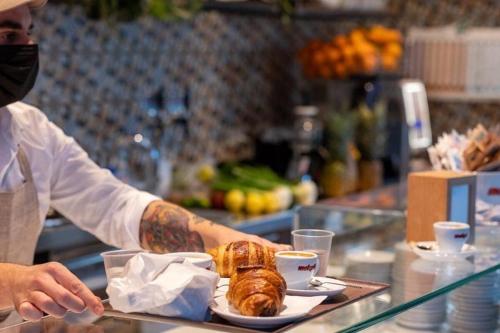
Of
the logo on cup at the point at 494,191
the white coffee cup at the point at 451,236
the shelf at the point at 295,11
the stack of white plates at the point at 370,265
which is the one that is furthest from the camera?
the shelf at the point at 295,11

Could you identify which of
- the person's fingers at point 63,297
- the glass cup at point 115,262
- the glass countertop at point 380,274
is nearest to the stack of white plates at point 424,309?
the glass countertop at point 380,274

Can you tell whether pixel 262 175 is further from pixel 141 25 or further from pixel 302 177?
pixel 141 25

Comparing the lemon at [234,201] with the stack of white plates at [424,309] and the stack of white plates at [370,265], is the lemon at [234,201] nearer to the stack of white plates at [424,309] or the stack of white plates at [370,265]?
the stack of white plates at [370,265]

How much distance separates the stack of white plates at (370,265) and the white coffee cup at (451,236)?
5.7 inches

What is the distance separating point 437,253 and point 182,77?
352cm

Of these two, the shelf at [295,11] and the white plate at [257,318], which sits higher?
the shelf at [295,11]

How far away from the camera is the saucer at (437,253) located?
238cm

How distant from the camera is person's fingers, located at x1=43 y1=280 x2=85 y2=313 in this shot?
1.64m

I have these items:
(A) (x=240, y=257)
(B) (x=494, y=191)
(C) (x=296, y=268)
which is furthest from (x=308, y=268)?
(B) (x=494, y=191)

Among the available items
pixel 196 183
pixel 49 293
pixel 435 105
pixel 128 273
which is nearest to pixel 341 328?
pixel 128 273

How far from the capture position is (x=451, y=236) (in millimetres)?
2373

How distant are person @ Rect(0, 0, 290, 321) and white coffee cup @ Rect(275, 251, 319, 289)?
0.43 meters

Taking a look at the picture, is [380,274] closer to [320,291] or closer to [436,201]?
[436,201]

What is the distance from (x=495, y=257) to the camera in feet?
8.05
